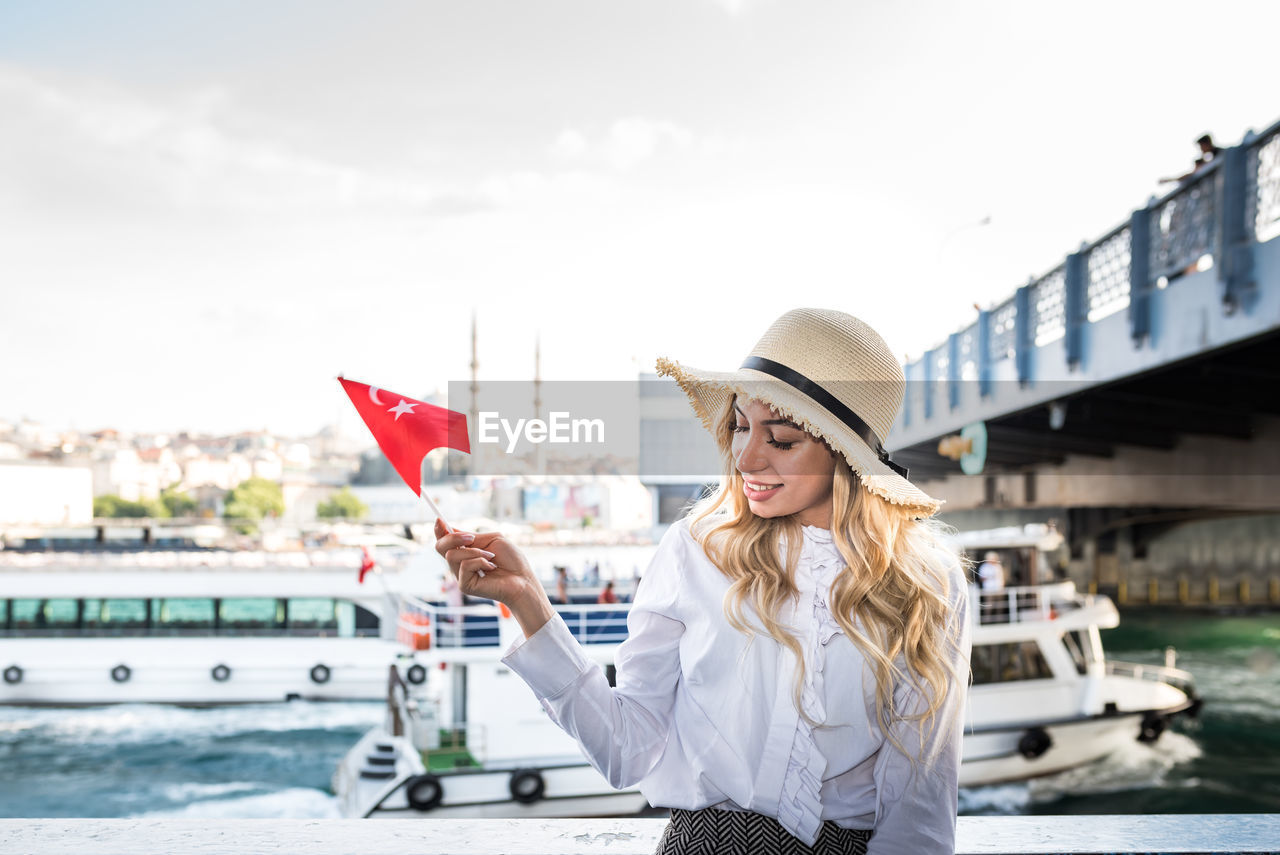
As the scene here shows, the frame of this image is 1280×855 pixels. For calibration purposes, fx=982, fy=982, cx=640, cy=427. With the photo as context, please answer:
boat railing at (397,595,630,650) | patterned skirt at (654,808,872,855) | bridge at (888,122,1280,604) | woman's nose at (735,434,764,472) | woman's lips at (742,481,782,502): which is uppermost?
bridge at (888,122,1280,604)

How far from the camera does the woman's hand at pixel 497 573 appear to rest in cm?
142

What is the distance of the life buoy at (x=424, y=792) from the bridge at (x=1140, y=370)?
26.0 feet

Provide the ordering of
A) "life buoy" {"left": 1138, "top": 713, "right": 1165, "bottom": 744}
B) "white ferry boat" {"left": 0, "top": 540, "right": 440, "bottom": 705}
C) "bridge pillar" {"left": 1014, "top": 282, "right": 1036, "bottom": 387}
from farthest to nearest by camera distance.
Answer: "white ferry boat" {"left": 0, "top": 540, "right": 440, "bottom": 705}, "life buoy" {"left": 1138, "top": 713, "right": 1165, "bottom": 744}, "bridge pillar" {"left": 1014, "top": 282, "right": 1036, "bottom": 387}

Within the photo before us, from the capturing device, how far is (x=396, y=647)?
20141 millimetres

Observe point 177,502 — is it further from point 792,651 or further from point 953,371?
point 792,651

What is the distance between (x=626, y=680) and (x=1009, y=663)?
42.6ft

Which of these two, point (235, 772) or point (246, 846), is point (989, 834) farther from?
point (235, 772)

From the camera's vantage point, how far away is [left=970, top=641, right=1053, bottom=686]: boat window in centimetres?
1310

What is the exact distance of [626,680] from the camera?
149cm

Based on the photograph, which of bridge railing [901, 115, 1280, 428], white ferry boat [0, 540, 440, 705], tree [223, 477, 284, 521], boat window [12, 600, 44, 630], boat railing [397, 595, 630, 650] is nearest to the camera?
bridge railing [901, 115, 1280, 428]

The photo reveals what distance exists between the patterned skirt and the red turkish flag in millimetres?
714

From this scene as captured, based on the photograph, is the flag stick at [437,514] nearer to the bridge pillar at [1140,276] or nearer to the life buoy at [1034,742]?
the bridge pillar at [1140,276]

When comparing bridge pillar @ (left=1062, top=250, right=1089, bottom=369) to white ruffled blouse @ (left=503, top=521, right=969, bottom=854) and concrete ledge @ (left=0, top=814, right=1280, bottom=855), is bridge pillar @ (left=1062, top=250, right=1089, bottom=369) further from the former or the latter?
white ruffled blouse @ (left=503, top=521, right=969, bottom=854)

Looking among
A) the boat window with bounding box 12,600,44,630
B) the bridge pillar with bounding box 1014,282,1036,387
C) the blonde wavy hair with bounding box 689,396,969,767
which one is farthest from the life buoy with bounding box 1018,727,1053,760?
the boat window with bounding box 12,600,44,630
